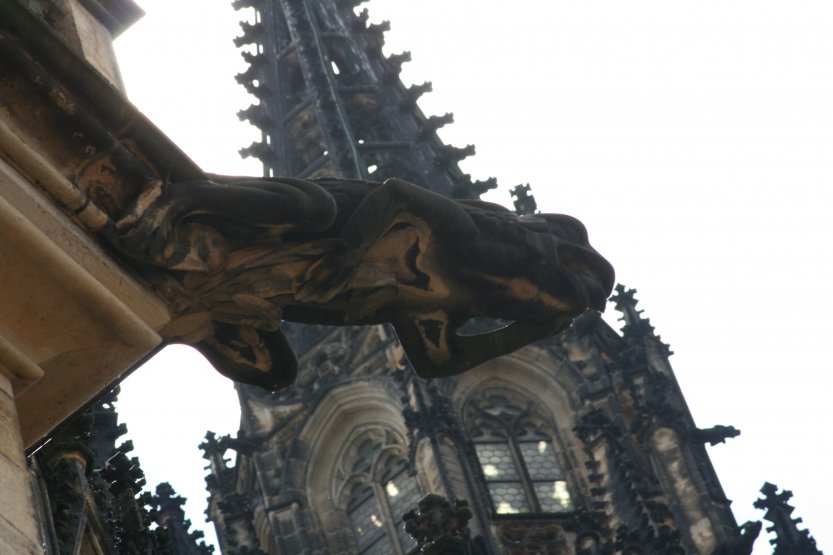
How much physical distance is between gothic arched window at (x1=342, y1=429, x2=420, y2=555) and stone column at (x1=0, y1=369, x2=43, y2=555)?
28.2m

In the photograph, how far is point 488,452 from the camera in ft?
111

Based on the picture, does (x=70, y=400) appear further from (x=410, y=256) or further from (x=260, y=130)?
(x=260, y=130)

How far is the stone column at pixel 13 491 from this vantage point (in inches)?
147

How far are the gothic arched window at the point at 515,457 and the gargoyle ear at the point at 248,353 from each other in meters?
27.1

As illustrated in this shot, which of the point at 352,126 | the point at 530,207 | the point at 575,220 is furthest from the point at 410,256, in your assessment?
the point at 352,126

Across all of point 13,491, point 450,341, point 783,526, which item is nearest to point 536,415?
point 783,526

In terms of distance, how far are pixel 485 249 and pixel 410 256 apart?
19 centimetres

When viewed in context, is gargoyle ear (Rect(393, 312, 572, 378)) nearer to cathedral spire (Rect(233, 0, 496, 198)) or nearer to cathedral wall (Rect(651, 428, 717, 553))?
cathedral wall (Rect(651, 428, 717, 553))

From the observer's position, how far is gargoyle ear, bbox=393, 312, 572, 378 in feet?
16.7

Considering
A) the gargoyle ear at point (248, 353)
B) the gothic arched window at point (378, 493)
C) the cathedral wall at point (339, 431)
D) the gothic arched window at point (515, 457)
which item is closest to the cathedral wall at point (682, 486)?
the gothic arched window at point (515, 457)

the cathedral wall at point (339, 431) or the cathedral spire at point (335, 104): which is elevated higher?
the cathedral spire at point (335, 104)

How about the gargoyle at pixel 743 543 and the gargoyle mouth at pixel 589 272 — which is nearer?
the gargoyle mouth at pixel 589 272

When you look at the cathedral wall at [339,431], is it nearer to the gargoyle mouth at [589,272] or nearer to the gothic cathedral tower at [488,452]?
the gothic cathedral tower at [488,452]

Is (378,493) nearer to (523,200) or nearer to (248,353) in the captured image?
(523,200)
